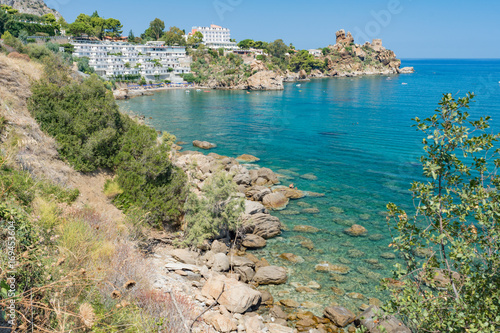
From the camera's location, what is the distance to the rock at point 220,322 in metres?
9.44

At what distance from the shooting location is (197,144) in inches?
1542

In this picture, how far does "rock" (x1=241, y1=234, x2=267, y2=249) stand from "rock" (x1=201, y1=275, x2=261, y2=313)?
5.49m

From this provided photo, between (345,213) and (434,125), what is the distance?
16.5 metres

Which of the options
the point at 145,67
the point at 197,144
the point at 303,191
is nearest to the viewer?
the point at 303,191

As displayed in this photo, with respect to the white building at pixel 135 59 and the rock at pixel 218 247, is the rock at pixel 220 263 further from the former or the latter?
the white building at pixel 135 59

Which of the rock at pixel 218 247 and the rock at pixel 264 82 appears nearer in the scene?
the rock at pixel 218 247

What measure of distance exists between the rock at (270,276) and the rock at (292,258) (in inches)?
61.2

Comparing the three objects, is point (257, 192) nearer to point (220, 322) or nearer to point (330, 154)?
point (330, 154)

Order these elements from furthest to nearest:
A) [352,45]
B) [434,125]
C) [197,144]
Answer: [352,45], [197,144], [434,125]

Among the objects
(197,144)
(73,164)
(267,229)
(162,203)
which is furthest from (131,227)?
Result: (197,144)

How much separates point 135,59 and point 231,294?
115951mm

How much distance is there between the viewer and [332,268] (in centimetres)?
1557

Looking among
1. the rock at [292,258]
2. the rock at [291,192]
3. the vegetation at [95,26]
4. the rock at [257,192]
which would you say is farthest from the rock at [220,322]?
the vegetation at [95,26]

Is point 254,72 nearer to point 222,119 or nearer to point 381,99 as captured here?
point 381,99
